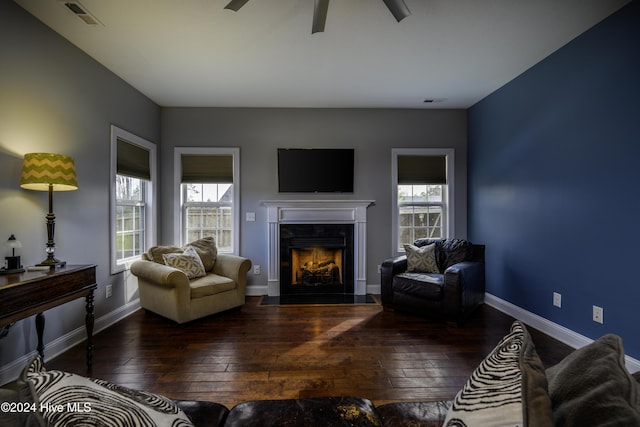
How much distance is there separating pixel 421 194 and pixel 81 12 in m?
4.21

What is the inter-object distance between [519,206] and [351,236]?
2.07 meters

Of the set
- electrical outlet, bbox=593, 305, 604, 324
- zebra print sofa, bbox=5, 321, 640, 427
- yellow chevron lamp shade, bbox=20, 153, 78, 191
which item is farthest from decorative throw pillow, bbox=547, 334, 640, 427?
yellow chevron lamp shade, bbox=20, 153, 78, 191

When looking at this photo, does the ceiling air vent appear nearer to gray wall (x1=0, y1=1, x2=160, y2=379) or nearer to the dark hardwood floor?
gray wall (x1=0, y1=1, x2=160, y2=379)

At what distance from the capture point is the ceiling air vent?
212cm

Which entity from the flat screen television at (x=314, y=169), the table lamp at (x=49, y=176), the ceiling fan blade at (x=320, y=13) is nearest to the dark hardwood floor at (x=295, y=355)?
the table lamp at (x=49, y=176)

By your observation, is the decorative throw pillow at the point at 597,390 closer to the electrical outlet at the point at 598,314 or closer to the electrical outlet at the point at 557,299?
the electrical outlet at the point at 598,314

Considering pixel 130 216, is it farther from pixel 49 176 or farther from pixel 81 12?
pixel 81 12

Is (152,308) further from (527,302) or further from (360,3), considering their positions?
(527,302)

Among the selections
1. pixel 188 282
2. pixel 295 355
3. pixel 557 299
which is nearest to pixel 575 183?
pixel 557 299

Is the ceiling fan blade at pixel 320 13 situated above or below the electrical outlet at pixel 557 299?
above

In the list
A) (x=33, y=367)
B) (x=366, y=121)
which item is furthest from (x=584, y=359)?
(x=366, y=121)

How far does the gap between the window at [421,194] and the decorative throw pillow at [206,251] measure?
2554 mm

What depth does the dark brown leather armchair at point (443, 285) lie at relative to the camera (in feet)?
9.96

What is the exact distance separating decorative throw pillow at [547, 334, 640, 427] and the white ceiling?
237 cm
